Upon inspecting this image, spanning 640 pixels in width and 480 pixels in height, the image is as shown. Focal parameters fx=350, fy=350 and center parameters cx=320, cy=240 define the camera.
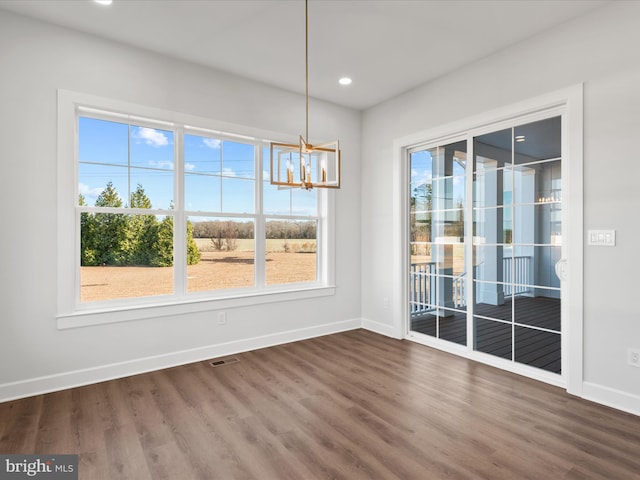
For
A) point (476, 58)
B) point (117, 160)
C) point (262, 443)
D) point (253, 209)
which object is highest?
point (476, 58)

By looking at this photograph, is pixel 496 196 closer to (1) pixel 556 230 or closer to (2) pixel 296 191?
(1) pixel 556 230

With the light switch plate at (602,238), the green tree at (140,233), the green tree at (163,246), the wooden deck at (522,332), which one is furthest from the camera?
the green tree at (163,246)

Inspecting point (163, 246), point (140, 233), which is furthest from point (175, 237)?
point (140, 233)

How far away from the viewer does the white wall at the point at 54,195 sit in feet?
9.41

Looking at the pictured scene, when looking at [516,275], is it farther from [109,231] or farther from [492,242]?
[109,231]

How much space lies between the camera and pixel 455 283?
404 cm

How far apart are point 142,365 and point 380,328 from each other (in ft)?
9.62

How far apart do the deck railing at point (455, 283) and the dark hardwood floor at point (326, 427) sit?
2.69ft

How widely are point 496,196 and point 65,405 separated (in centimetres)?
431

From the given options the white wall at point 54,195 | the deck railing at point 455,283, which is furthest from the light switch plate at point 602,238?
the white wall at point 54,195

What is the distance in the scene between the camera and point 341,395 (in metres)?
2.95

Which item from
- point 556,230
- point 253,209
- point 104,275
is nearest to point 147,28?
point 253,209

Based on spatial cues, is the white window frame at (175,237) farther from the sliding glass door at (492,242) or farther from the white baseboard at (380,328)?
the sliding glass door at (492,242)

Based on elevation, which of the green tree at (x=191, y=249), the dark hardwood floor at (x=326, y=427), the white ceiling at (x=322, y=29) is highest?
the white ceiling at (x=322, y=29)
